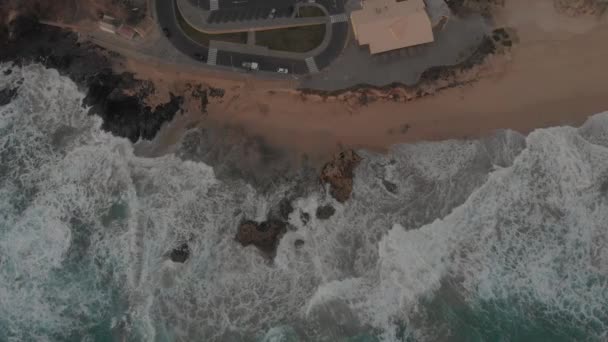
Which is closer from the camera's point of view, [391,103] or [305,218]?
[305,218]

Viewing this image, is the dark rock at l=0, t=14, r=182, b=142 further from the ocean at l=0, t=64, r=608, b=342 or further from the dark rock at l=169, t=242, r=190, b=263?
the dark rock at l=169, t=242, r=190, b=263

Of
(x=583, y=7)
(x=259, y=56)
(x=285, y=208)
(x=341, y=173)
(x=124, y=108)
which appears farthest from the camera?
(x=583, y=7)

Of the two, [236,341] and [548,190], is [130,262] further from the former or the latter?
[548,190]

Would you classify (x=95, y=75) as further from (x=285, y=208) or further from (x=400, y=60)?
(x=400, y=60)

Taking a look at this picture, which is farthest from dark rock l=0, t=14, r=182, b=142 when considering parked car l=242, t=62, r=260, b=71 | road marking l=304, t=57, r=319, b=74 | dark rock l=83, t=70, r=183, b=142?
road marking l=304, t=57, r=319, b=74

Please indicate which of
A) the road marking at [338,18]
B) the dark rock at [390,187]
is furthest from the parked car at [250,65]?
the dark rock at [390,187]

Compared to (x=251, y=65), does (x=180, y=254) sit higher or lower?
lower

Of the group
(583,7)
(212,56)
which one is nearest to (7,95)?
(212,56)
